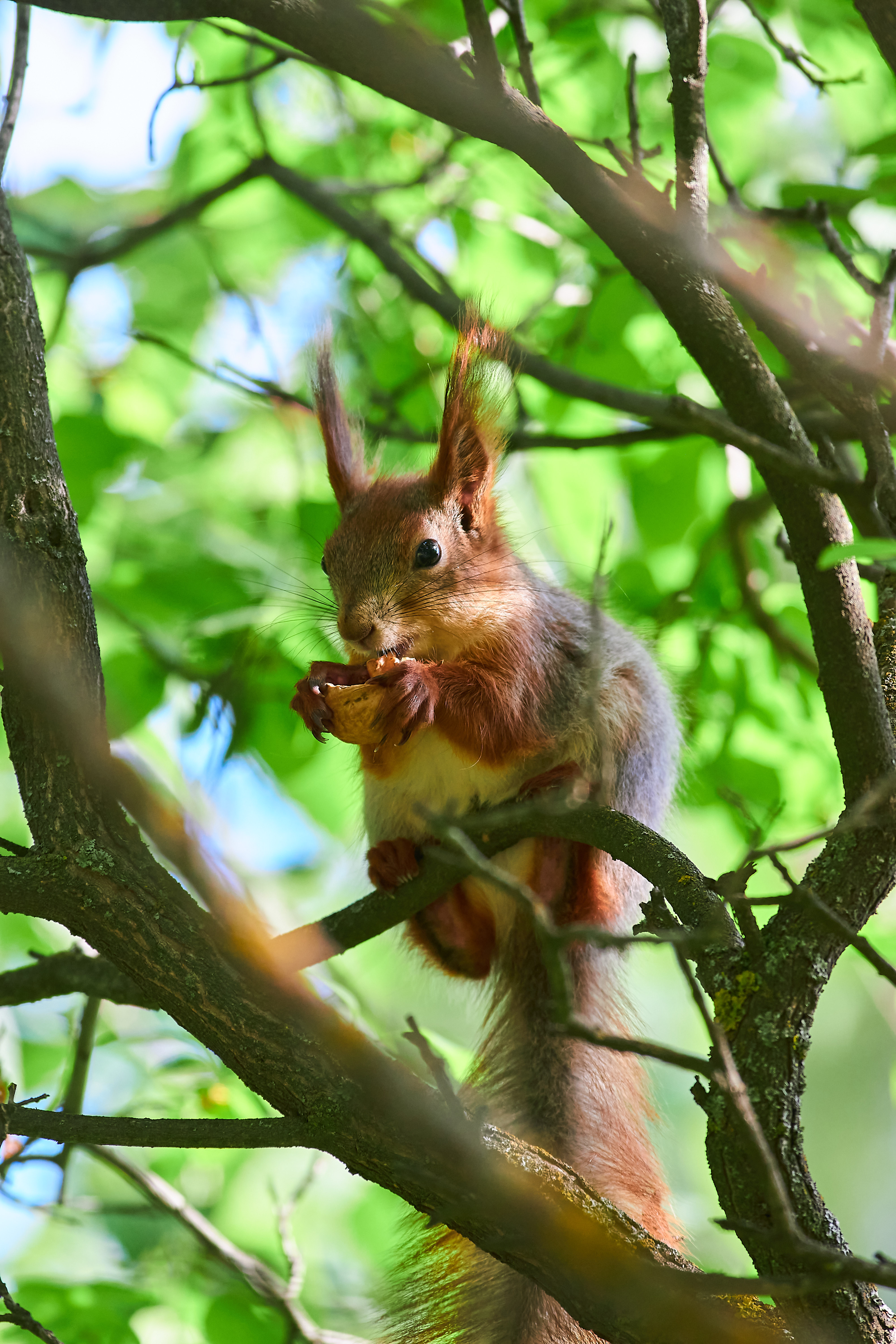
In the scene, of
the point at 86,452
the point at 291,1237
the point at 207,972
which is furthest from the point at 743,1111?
the point at 86,452

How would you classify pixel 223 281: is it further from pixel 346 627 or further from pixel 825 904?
pixel 825 904

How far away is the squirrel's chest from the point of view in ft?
8.65

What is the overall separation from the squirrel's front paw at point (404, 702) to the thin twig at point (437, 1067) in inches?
38.1

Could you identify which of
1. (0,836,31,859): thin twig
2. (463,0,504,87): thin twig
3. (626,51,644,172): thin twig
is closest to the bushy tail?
(0,836,31,859): thin twig

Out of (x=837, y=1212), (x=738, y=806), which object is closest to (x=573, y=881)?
(x=738, y=806)

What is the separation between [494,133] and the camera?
192 centimetres

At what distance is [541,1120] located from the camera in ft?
7.88

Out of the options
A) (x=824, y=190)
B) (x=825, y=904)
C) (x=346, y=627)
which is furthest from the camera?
(x=346, y=627)

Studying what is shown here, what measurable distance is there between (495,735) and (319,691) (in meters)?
0.46

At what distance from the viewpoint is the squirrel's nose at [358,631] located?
252 cm

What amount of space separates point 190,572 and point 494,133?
4.65 feet

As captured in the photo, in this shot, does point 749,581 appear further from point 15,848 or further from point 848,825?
point 15,848

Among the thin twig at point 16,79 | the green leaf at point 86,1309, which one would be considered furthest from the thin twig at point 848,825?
the thin twig at point 16,79

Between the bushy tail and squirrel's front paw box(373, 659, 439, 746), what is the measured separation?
0.48m
